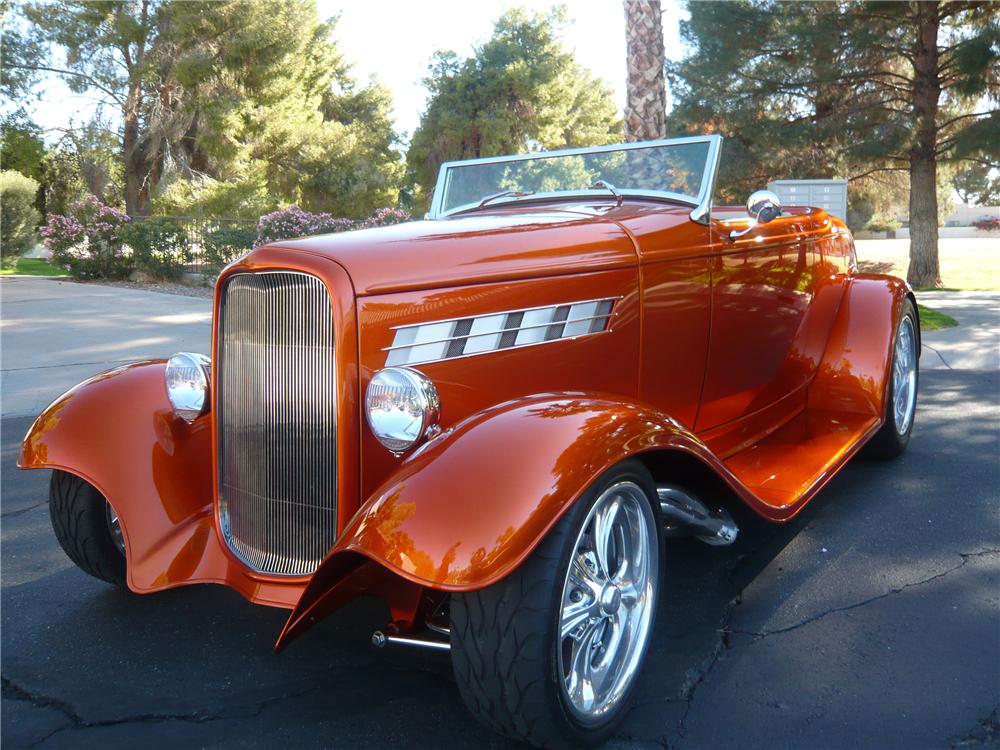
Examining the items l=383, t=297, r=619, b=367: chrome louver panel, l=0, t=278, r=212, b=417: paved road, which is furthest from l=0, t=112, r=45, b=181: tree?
l=383, t=297, r=619, b=367: chrome louver panel

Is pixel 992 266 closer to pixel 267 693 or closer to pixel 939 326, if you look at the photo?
pixel 939 326

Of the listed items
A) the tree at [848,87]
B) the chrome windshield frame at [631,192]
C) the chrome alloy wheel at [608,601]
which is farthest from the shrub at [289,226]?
the chrome alloy wheel at [608,601]

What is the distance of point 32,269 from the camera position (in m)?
22.1

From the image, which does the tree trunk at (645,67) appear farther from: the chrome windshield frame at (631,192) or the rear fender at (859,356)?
the chrome windshield frame at (631,192)

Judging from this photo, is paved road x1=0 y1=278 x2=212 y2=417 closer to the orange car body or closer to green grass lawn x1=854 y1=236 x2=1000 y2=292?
the orange car body

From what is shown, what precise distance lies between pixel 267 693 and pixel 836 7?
1600 cm

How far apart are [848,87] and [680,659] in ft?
52.9

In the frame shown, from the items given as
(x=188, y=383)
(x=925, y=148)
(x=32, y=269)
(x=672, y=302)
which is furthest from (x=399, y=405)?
(x=32, y=269)

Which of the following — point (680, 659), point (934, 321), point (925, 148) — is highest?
point (925, 148)

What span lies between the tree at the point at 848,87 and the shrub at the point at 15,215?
52.9ft

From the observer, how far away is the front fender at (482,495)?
6.63 ft

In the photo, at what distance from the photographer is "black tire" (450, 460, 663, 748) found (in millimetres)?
2074

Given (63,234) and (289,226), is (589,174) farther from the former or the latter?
(63,234)

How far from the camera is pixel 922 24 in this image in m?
14.5
